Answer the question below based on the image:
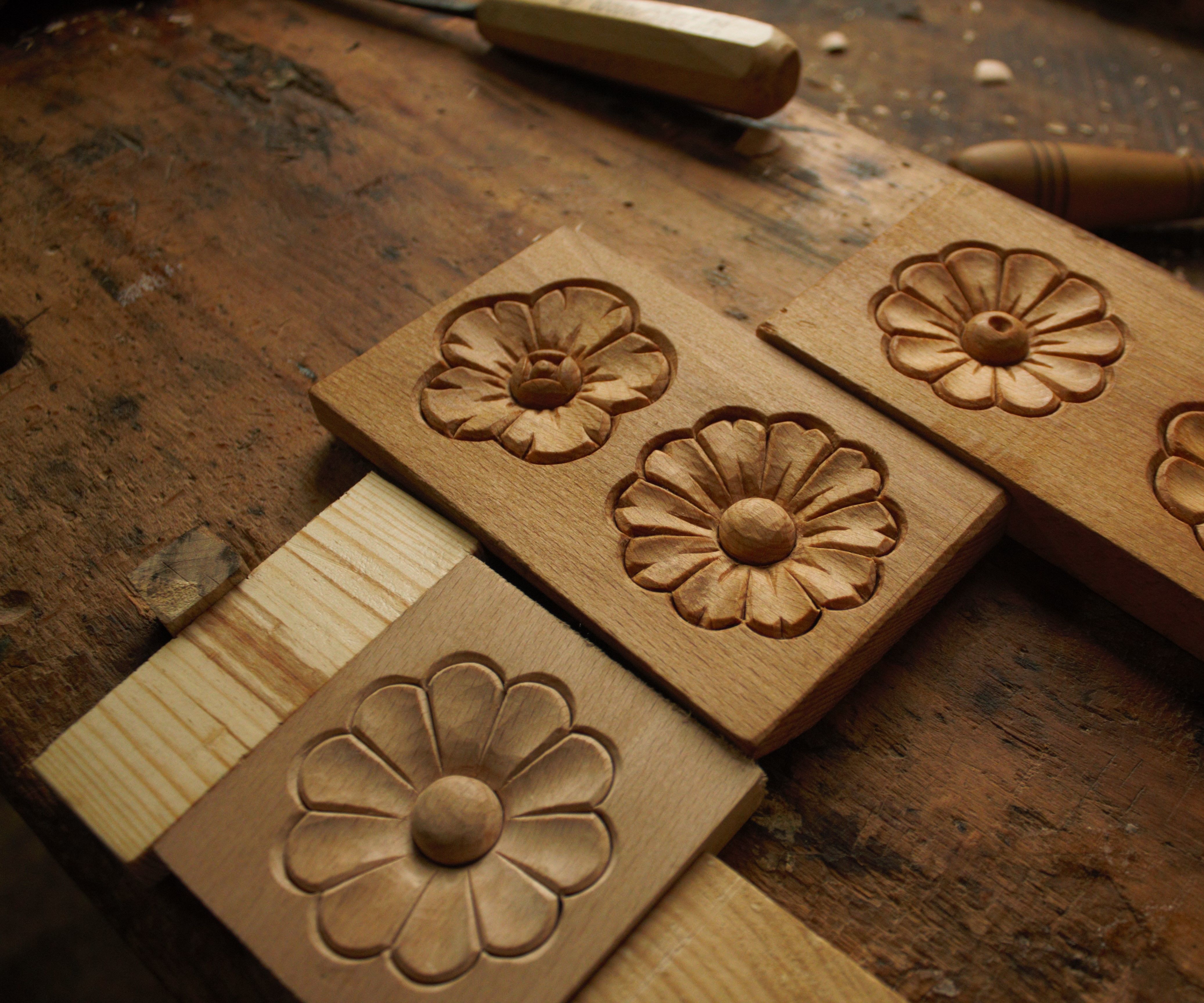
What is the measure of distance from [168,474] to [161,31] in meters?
1.00

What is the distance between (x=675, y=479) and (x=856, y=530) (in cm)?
19

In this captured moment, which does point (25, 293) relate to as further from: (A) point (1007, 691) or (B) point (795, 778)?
(A) point (1007, 691)

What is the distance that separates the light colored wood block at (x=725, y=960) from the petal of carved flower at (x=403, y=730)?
222 mm

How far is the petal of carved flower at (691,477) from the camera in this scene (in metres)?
0.94

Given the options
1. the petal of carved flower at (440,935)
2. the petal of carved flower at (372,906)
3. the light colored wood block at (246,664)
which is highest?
the light colored wood block at (246,664)

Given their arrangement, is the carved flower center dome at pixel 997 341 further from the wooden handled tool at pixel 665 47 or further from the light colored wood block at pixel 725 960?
the light colored wood block at pixel 725 960

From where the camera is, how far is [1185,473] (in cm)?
92

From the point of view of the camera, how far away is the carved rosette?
90cm

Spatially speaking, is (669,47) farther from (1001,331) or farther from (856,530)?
(856,530)

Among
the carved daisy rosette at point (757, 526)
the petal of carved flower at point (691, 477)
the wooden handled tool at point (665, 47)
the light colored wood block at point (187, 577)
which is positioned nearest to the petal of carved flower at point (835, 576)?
the carved daisy rosette at point (757, 526)

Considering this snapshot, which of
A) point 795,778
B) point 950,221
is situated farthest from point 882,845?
point 950,221

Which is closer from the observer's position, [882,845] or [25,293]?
[882,845]

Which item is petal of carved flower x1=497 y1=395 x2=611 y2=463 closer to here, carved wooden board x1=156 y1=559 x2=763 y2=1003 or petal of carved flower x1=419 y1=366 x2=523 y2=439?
petal of carved flower x1=419 y1=366 x2=523 y2=439

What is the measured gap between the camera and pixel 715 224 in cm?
126
